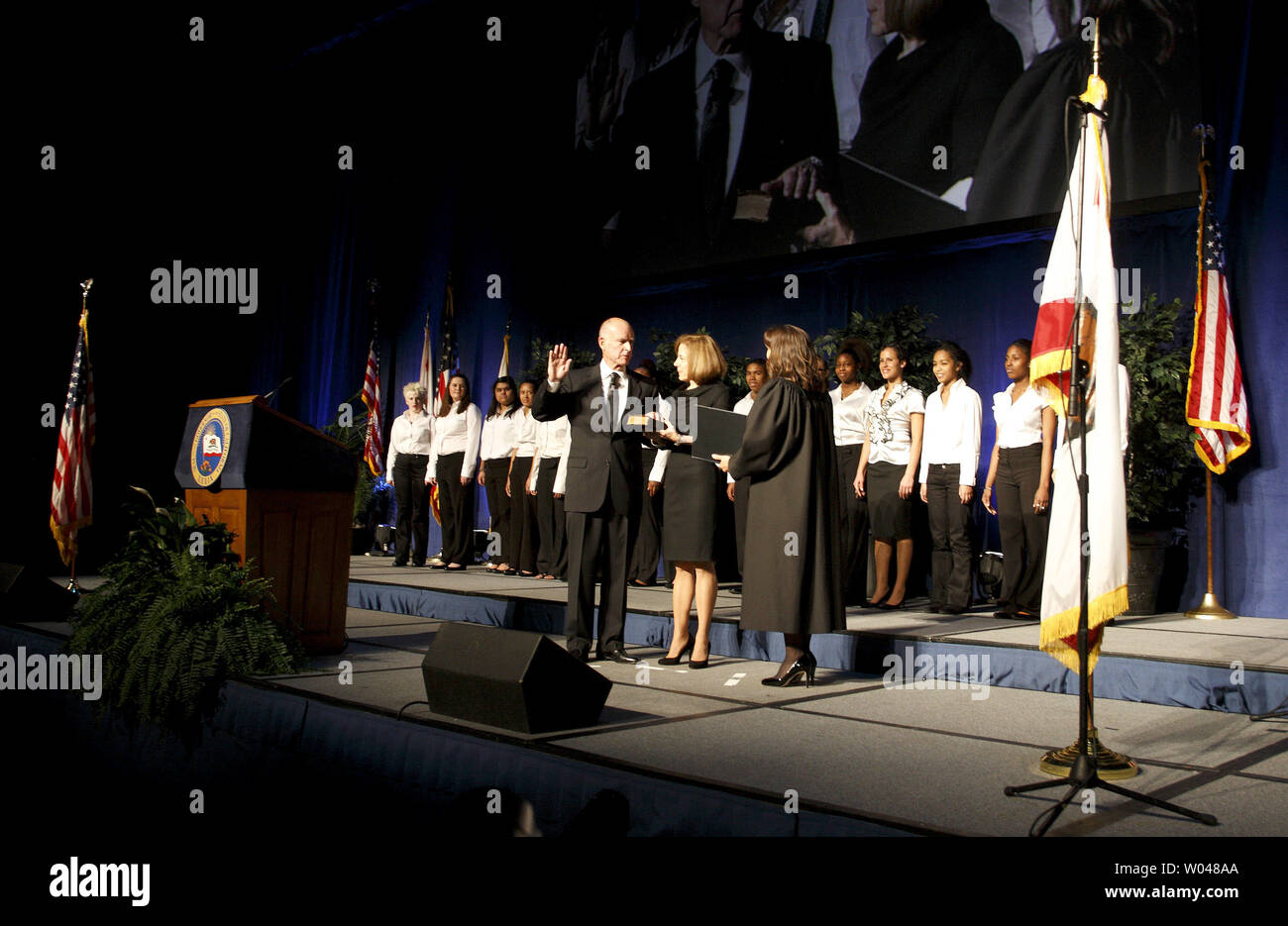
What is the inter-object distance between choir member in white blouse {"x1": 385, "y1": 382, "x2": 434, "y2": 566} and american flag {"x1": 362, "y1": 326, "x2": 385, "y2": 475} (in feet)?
7.72

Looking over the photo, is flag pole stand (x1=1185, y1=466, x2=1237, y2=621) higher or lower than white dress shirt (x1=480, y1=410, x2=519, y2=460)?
lower

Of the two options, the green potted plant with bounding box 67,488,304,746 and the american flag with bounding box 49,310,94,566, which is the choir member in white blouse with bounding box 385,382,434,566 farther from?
the green potted plant with bounding box 67,488,304,746

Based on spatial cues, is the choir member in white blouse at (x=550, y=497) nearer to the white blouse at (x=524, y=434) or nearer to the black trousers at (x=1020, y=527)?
the white blouse at (x=524, y=434)

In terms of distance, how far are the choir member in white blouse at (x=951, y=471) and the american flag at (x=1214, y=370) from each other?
49.4 inches

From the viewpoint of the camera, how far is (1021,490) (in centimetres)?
561

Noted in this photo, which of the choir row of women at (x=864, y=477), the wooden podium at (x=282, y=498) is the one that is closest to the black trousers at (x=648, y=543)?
the choir row of women at (x=864, y=477)

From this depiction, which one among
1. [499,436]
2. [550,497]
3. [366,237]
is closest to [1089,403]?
[550,497]

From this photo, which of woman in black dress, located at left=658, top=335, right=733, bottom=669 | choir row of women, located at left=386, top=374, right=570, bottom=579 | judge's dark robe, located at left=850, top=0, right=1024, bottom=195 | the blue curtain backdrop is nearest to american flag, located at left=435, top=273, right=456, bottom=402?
the blue curtain backdrop

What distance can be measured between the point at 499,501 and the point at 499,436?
0.58 metres

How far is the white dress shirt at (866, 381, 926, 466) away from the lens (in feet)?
20.2

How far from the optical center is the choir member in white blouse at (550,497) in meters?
7.65
